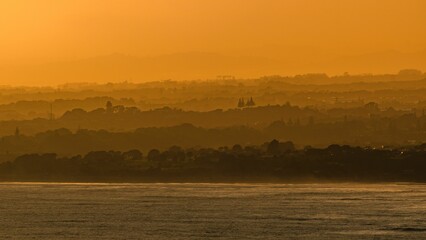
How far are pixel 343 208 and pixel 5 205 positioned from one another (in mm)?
53328

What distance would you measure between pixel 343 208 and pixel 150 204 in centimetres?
2968

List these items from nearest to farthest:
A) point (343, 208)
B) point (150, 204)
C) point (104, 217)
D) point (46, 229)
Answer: point (46, 229) → point (104, 217) → point (343, 208) → point (150, 204)

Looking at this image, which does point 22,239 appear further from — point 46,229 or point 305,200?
point 305,200

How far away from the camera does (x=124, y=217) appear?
16762cm

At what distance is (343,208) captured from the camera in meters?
178

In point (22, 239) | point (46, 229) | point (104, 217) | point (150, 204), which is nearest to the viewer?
point (22, 239)

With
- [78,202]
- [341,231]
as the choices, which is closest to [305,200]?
[78,202]

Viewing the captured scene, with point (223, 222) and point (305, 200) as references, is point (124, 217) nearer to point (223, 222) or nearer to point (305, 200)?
point (223, 222)

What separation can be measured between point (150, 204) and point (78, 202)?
46.2 ft

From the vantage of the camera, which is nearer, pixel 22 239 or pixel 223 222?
pixel 22 239

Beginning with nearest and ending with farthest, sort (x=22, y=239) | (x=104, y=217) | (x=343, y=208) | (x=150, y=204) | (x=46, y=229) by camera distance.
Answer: (x=22, y=239) → (x=46, y=229) → (x=104, y=217) → (x=343, y=208) → (x=150, y=204)

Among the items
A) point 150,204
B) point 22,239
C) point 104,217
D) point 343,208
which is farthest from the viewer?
point 150,204

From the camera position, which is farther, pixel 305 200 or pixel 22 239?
pixel 305 200

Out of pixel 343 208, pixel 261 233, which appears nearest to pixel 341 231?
pixel 261 233
